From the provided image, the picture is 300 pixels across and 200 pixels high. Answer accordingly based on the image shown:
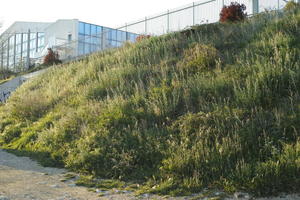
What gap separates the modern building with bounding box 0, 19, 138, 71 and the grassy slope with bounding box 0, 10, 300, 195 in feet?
21.9

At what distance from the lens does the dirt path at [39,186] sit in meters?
4.63

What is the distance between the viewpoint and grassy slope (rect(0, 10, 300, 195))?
490 centimetres

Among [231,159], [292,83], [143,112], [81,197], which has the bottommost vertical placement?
[81,197]

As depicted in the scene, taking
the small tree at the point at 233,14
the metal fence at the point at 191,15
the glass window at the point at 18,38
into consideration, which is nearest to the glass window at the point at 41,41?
the glass window at the point at 18,38

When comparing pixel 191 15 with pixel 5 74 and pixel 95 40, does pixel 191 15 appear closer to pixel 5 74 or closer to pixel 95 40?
pixel 95 40

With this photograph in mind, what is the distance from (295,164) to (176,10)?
19.9 metres

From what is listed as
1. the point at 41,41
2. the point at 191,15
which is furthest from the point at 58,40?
the point at 191,15

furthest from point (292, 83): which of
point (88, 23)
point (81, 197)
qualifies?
point (88, 23)

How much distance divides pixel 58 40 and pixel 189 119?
37.5 metres

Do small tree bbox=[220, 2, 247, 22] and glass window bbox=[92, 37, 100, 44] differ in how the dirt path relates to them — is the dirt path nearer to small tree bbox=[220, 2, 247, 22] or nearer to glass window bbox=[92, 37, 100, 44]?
small tree bbox=[220, 2, 247, 22]

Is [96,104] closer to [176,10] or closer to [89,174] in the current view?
[89,174]

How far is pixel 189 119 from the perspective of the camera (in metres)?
6.17

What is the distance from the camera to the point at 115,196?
15.3ft

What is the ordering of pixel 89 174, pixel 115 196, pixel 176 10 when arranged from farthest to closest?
pixel 176 10 < pixel 89 174 < pixel 115 196
